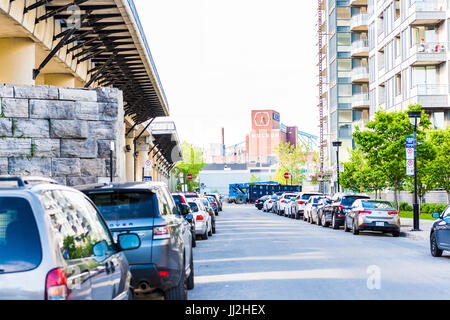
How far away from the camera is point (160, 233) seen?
9586 mm

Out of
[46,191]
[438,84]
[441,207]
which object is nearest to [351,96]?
[438,84]

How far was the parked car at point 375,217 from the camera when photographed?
88.5 feet

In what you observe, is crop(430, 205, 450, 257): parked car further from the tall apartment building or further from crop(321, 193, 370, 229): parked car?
the tall apartment building

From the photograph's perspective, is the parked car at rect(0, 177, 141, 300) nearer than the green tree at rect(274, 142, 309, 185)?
Yes

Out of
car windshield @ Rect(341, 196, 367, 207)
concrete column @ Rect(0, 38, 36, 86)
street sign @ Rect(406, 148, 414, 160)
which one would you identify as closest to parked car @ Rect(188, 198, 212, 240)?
concrete column @ Rect(0, 38, 36, 86)

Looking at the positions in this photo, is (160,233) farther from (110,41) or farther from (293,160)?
(293,160)

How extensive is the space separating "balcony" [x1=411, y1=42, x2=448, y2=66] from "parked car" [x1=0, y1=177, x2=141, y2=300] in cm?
4760

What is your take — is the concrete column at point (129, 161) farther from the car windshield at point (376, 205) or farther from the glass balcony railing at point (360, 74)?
the glass balcony railing at point (360, 74)

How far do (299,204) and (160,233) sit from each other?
3665 centimetres

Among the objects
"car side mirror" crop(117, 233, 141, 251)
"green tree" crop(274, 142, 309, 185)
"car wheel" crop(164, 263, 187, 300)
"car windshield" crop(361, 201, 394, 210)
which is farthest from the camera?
"green tree" crop(274, 142, 309, 185)

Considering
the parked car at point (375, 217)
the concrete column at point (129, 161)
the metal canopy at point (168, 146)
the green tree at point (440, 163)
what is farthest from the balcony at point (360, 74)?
the parked car at point (375, 217)

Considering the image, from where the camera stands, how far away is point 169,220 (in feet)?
33.0

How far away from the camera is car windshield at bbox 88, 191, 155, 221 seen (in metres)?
9.77

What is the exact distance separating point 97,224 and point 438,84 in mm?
47562
